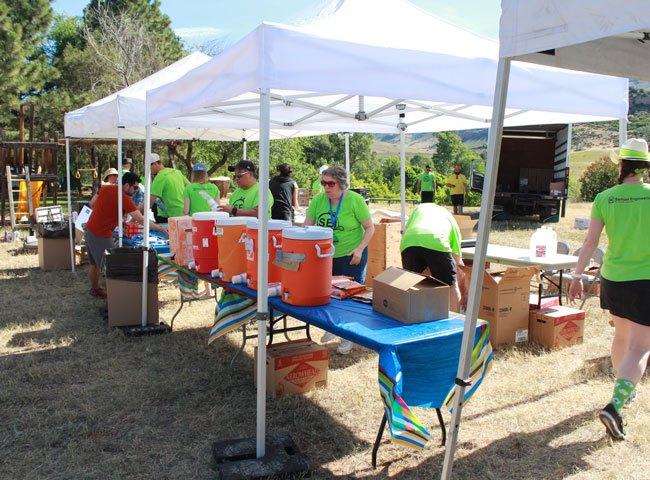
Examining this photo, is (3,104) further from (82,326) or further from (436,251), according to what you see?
(436,251)

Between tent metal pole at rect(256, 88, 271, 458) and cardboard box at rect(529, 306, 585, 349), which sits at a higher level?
tent metal pole at rect(256, 88, 271, 458)

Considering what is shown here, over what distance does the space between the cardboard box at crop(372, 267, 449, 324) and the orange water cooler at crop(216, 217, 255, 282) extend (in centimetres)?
106

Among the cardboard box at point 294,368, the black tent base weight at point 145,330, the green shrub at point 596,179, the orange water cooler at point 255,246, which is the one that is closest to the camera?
the orange water cooler at point 255,246

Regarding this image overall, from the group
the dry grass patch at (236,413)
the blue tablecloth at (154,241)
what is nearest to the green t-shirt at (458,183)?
the dry grass patch at (236,413)

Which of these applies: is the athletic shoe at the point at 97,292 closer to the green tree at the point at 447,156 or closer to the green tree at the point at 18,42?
the green tree at the point at 18,42

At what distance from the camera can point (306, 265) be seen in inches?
112

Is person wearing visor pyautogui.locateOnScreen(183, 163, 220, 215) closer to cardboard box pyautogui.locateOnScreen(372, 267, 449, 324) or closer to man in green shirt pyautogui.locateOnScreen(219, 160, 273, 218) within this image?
man in green shirt pyautogui.locateOnScreen(219, 160, 273, 218)

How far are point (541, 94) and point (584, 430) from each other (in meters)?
2.02

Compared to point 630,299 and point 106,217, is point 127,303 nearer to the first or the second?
point 106,217

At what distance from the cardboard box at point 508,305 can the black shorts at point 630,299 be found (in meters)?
1.53

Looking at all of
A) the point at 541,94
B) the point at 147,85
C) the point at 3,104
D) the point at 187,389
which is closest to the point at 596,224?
the point at 541,94

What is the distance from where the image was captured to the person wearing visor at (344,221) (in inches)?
161

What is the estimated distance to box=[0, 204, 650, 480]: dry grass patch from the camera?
111 inches

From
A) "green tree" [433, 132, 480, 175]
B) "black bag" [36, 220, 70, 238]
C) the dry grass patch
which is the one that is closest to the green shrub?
the dry grass patch
